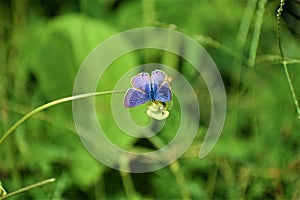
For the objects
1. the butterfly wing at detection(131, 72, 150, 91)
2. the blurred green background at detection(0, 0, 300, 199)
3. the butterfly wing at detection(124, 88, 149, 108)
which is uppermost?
the blurred green background at detection(0, 0, 300, 199)

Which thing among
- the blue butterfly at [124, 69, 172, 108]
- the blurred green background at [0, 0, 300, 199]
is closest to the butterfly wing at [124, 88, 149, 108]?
the blue butterfly at [124, 69, 172, 108]

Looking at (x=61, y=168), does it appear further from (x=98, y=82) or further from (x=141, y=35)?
(x=141, y=35)

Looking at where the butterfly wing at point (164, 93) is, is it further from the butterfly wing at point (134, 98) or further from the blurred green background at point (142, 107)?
the blurred green background at point (142, 107)

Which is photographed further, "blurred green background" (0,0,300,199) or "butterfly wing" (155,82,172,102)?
"blurred green background" (0,0,300,199)

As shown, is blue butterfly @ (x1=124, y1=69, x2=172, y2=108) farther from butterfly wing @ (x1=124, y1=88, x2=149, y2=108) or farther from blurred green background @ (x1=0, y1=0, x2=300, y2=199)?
blurred green background @ (x1=0, y1=0, x2=300, y2=199)

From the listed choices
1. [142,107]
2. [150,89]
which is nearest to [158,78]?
[150,89]

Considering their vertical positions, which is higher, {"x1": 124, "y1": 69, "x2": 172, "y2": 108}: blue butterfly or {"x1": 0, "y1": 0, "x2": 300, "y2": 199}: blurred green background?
{"x1": 0, "y1": 0, "x2": 300, "y2": 199}: blurred green background

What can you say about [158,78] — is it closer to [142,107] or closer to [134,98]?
[134,98]
